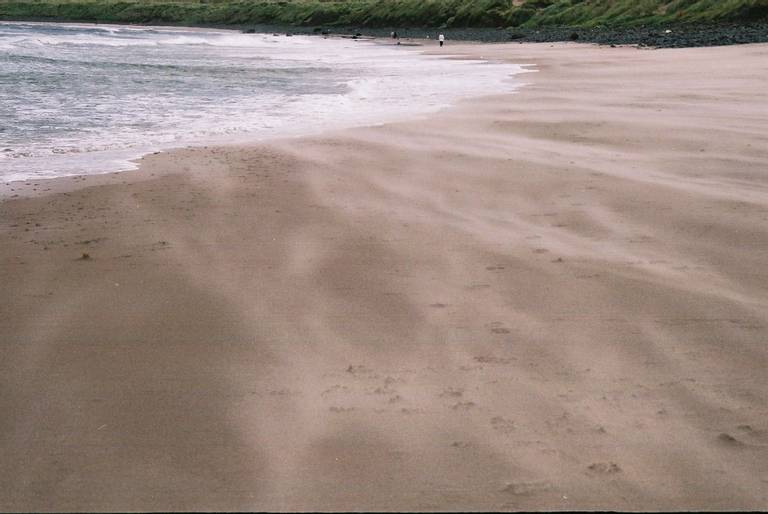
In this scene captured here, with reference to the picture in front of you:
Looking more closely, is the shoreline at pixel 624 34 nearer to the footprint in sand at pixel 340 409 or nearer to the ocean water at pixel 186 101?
the ocean water at pixel 186 101

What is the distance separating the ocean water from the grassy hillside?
19.0 m

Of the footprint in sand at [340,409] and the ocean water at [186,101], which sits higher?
the footprint in sand at [340,409]

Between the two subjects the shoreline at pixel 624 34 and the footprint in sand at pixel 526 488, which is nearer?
the footprint in sand at pixel 526 488

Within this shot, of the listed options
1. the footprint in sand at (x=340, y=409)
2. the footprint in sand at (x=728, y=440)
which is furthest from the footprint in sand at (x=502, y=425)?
the footprint in sand at (x=728, y=440)

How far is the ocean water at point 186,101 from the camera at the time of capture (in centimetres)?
812

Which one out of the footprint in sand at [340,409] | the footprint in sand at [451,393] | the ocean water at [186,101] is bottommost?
the ocean water at [186,101]

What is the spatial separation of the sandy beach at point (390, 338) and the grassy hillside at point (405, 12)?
99.9 ft

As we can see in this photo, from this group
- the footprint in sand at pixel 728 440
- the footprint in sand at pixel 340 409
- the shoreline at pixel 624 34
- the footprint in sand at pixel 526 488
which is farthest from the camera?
the shoreline at pixel 624 34

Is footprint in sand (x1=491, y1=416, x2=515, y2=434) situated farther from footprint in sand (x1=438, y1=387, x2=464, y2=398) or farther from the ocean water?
the ocean water

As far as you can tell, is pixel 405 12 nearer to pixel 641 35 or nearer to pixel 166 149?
pixel 641 35

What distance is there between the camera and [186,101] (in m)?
12.0

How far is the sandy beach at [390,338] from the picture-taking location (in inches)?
97.4

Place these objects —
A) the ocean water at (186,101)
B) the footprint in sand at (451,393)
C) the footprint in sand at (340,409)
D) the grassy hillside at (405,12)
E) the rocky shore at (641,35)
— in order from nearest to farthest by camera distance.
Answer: the footprint in sand at (340,409) → the footprint in sand at (451,393) → the ocean water at (186,101) → the rocky shore at (641,35) → the grassy hillside at (405,12)

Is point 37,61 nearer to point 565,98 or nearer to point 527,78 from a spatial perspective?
point 527,78
